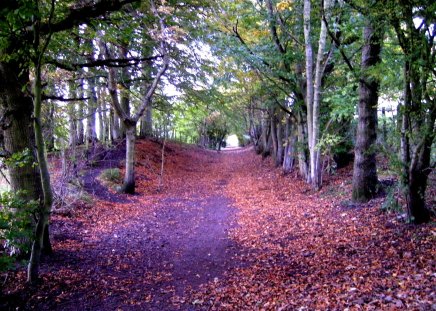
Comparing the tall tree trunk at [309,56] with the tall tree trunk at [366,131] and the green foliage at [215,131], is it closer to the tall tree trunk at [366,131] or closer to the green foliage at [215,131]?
the tall tree trunk at [366,131]

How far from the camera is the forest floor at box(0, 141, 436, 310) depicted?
3918 mm

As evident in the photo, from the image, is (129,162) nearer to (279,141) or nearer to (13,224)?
(13,224)

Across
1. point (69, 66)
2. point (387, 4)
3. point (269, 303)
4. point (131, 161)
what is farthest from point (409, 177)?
point (131, 161)

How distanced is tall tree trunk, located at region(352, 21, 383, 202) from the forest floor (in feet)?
1.48

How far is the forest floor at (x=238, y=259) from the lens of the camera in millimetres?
3918

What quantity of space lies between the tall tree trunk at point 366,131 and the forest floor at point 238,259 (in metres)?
0.45

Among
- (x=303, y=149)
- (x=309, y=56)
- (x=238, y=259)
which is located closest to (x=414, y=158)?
(x=238, y=259)

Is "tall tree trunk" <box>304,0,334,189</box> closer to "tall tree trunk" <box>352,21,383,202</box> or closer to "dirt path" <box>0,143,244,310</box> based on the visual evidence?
"tall tree trunk" <box>352,21,383,202</box>

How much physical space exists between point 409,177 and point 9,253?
6.43m

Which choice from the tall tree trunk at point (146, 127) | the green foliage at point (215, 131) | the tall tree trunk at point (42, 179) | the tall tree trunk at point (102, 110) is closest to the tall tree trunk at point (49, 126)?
the tall tree trunk at point (102, 110)

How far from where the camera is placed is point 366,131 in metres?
7.28

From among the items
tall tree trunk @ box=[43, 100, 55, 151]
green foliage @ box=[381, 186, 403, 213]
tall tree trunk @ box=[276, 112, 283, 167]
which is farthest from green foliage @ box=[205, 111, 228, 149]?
green foliage @ box=[381, 186, 403, 213]

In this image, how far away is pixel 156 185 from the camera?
13.7m

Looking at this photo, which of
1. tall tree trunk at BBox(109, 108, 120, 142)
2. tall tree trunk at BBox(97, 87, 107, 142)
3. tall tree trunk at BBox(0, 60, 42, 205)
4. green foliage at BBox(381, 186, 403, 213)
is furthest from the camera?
tall tree trunk at BBox(109, 108, 120, 142)
